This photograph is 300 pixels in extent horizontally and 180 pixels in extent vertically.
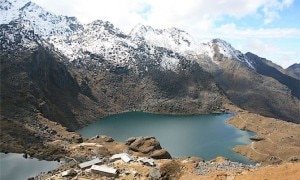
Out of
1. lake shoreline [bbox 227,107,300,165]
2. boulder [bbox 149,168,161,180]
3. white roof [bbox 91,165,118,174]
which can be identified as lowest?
lake shoreline [bbox 227,107,300,165]

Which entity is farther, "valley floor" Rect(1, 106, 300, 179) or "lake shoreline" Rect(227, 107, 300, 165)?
"lake shoreline" Rect(227, 107, 300, 165)

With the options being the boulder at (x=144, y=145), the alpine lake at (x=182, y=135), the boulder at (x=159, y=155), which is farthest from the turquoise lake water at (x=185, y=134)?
the boulder at (x=159, y=155)

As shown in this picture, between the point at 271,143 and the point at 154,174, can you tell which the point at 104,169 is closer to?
the point at 154,174

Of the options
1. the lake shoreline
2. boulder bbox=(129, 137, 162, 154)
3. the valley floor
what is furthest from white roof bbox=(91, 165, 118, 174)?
the lake shoreline

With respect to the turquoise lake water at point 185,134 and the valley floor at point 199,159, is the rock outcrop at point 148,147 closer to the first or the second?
the valley floor at point 199,159

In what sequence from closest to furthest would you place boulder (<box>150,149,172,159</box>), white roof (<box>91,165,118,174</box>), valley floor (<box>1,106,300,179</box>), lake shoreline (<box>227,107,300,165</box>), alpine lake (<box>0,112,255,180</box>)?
valley floor (<box>1,106,300,179</box>) < white roof (<box>91,165,118,174</box>) < boulder (<box>150,149,172,159</box>) < alpine lake (<box>0,112,255,180</box>) < lake shoreline (<box>227,107,300,165</box>)

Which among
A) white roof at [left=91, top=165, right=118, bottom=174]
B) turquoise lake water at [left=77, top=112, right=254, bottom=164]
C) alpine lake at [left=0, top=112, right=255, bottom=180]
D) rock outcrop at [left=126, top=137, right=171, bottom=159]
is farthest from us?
turquoise lake water at [left=77, top=112, right=254, bottom=164]

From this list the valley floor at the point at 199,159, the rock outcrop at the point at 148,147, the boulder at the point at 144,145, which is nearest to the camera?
the valley floor at the point at 199,159

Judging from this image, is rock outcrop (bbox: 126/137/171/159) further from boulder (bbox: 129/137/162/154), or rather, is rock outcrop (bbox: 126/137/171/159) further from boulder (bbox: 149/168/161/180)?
boulder (bbox: 149/168/161/180)

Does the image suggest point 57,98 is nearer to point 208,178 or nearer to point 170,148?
point 170,148
